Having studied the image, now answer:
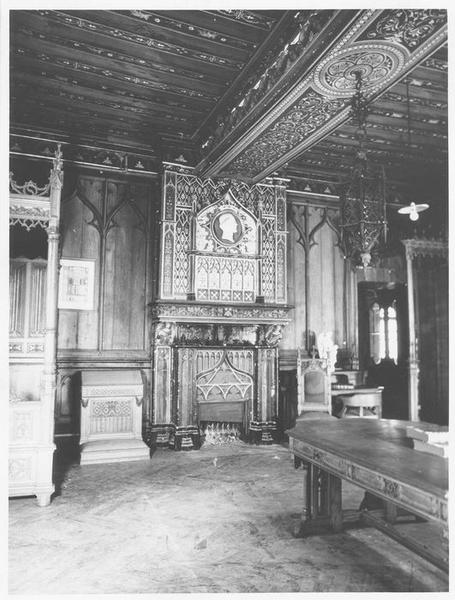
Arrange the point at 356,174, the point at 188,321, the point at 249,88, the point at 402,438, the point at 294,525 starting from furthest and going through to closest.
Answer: the point at 188,321
the point at 249,88
the point at 356,174
the point at 294,525
the point at 402,438

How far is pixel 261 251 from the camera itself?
6961 millimetres

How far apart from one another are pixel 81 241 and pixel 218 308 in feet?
7.18

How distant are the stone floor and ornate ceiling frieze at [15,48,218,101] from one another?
4294mm

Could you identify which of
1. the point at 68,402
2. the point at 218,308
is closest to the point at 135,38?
the point at 218,308

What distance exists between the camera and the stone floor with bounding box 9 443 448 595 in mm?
2795

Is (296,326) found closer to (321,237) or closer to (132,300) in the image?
(321,237)

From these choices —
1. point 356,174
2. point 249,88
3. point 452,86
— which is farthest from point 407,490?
point 249,88

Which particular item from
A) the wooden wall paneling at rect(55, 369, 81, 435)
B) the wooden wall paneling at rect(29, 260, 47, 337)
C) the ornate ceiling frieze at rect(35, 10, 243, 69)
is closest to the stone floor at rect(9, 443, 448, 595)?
the wooden wall paneling at rect(55, 369, 81, 435)

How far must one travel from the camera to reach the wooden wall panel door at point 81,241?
6398mm

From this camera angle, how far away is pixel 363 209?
12.2ft

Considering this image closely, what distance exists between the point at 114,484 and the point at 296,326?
396 centimetres

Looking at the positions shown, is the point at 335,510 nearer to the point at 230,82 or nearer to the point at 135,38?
the point at 230,82

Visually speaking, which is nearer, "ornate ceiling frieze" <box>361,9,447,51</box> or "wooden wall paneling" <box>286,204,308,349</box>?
"ornate ceiling frieze" <box>361,9,447,51</box>

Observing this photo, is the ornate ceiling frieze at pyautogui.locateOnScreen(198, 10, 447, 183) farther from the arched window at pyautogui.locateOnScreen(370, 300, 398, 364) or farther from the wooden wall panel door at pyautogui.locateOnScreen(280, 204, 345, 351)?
the arched window at pyautogui.locateOnScreen(370, 300, 398, 364)
